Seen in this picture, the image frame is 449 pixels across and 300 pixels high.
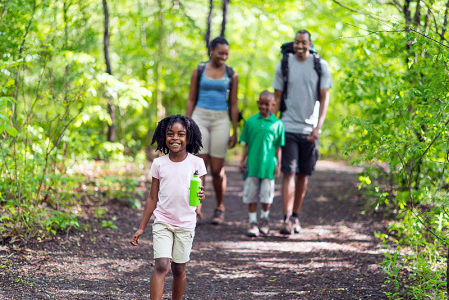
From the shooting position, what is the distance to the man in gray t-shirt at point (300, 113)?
5.06m

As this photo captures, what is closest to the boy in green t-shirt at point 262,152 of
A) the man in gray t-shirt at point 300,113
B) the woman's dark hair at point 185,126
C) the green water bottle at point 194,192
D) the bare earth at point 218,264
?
the man in gray t-shirt at point 300,113

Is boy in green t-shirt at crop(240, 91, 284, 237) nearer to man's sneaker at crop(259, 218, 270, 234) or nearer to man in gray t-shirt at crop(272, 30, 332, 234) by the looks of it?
man's sneaker at crop(259, 218, 270, 234)

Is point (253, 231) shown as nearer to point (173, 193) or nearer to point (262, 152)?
point (262, 152)

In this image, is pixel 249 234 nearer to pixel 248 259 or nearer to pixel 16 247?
pixel 248 259

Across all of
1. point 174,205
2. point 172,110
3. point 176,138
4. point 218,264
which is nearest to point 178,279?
point 174,205

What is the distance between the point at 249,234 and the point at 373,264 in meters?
1.55

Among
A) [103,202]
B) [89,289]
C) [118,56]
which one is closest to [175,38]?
[118,56]

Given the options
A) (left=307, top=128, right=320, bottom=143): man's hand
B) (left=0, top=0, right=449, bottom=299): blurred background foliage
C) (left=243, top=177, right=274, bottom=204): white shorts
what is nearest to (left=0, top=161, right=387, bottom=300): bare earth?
(left=0, top=0, right=449, bottom=299): blurred background foliage

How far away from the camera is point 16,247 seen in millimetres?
3799

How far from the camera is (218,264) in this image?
166 inches

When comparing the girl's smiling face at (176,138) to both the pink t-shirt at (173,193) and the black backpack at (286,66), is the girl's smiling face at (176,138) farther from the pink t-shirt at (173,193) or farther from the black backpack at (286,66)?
the black backpack at (286,66)

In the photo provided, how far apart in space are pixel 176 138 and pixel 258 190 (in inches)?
96.9

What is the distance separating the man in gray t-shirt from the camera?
506 centimetres

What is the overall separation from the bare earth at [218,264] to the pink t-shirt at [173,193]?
84 cm
